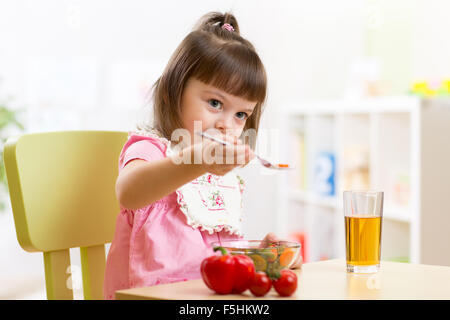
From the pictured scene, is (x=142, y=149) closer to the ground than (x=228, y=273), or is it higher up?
higher up

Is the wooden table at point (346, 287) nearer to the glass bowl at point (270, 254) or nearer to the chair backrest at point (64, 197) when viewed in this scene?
the glass bowl at point (270, 254)

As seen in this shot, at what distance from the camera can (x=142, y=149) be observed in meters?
1.02

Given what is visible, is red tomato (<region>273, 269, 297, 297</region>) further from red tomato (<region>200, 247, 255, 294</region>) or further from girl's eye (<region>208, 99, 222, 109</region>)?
girl's eye (<region>208, 99, 222, 109</region>)

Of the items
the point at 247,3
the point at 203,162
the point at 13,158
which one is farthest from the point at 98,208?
the point at 247,3

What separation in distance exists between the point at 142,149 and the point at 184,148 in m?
0.10

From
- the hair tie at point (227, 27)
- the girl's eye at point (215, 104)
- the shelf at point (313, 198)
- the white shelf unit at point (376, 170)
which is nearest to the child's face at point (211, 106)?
the girl's eye at point (215, 104)

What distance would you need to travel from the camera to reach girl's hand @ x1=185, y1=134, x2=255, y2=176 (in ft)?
2.58

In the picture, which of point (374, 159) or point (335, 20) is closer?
point (374, 159)

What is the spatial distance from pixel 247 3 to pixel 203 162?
2760 millimetres

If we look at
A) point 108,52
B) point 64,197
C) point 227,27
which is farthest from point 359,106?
point 64,197

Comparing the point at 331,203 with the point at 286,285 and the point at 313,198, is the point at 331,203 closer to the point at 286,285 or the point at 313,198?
the point at 313,198

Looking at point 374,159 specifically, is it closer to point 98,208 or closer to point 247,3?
point 247,3

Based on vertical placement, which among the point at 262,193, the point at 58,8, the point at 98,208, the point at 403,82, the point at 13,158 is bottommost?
the point at 262,193

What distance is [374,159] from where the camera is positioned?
9.04 feet
